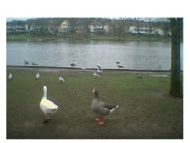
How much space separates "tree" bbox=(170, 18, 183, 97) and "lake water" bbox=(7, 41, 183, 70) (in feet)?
0.26

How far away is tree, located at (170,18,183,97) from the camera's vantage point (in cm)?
517

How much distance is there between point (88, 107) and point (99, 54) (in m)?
0.73

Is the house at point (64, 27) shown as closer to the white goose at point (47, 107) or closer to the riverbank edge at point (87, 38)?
the riverbank edge at point (87, 38)

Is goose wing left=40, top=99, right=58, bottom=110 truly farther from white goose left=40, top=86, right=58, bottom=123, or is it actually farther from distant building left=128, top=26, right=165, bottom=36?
distant building left=128, top=26, right=165, bottom=36

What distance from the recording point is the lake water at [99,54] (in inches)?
208

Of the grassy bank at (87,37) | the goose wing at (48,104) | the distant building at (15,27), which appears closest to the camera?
the goose wing at (48,104)

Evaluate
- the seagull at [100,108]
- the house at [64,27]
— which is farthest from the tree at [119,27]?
the seagull at [100,108]

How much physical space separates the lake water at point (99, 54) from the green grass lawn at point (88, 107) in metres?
0.14

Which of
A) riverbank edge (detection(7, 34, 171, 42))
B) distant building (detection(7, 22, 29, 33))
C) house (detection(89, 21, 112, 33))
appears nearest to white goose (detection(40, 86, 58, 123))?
riverbank edge (detection(7, 34, 171, 42))

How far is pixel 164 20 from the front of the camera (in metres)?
5.19

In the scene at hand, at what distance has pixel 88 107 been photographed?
16.8 feet

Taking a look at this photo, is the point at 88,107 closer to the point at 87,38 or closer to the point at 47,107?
the point at 47,107

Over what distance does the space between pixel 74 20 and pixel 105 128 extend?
147cm

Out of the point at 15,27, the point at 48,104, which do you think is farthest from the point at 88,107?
the point at 15,27
